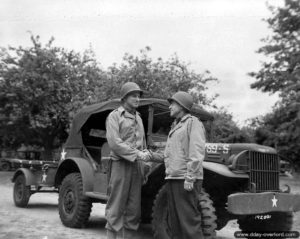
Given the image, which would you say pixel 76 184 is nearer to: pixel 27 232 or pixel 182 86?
pixel 27 232

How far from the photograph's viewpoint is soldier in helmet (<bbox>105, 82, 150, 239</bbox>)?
17.9 feet

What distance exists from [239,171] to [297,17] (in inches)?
768

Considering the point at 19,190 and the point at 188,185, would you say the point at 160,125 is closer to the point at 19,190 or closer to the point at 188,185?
the point at 188,185

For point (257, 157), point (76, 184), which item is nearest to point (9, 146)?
point (76, 184)

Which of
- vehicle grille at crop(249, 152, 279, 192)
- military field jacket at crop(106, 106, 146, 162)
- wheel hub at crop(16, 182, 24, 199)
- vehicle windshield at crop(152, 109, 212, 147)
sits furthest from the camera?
wheel hub at crop(16, 182, 24, 199)

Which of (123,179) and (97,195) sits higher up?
(123,179)

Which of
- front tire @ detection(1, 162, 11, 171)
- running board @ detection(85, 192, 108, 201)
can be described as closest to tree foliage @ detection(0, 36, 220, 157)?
front tire @ detection(1, 162, 11, 171)

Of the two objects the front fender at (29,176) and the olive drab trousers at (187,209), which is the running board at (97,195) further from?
the front fender at (29,176)

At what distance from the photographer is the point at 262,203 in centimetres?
629

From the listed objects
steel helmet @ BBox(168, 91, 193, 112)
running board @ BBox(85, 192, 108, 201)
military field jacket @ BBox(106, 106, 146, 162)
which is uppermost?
steel helmet @ BBox(168, 91, 193, 112)

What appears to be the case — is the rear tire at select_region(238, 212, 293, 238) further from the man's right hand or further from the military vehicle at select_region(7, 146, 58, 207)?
the military vehicle at select_region(7, 146, 58, 207)

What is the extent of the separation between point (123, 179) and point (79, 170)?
124 inches

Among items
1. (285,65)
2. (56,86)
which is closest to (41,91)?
(56,86)

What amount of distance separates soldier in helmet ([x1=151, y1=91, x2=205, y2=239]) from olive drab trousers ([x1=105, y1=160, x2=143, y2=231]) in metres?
0.43
